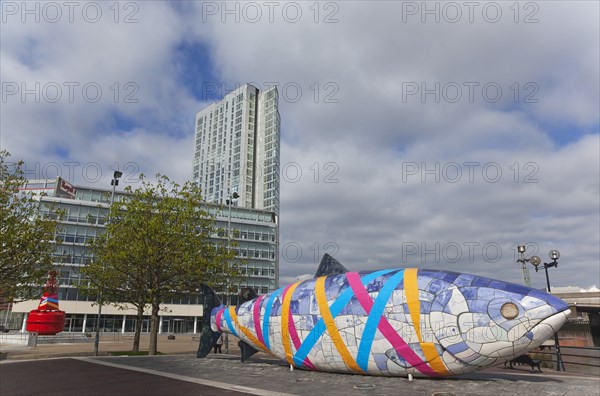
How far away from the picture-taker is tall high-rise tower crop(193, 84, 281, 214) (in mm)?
117750

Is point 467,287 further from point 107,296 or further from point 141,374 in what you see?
point 107,296

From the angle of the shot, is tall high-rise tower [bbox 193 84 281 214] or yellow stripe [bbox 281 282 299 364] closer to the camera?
yellow stripe [bbox 281 282 299 364]

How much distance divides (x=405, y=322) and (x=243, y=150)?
368 feet

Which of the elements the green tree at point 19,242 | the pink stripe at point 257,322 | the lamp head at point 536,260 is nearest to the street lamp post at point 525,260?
the lamp head at point 536,260

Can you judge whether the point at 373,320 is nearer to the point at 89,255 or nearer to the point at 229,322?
the point at 229,322

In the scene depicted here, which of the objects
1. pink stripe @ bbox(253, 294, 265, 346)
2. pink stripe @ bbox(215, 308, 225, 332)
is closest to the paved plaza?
pink stripe @ bbox(253, 294, 265, 346)

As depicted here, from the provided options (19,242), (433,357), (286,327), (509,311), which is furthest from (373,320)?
(19,242)

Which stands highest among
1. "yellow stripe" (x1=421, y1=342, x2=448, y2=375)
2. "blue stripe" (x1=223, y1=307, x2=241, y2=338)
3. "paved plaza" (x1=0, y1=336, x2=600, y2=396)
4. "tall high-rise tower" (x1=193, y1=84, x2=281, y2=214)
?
"tall high-rise tower" (x1=193, y1=84, x2=281, y2=214)

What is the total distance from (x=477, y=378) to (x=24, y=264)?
946 inches

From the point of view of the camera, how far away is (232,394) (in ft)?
33.5

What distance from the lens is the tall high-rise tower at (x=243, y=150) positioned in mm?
117750

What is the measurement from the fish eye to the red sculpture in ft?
81.6

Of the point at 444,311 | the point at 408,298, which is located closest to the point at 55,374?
the point at 408,298

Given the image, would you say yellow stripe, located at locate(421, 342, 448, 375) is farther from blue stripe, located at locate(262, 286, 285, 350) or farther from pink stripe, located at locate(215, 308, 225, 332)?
pink stripe, located at locate(215, 308, 225, 332)
